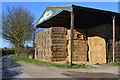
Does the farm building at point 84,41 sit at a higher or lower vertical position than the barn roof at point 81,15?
lower

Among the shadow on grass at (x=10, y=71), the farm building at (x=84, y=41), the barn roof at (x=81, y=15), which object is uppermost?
the barn roof at (x=81, y=15)

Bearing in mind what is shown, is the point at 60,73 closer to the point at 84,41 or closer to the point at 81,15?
the point at 84,41

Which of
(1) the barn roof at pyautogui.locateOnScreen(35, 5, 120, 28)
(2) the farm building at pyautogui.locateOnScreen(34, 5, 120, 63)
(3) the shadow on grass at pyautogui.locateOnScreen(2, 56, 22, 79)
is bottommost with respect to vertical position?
(3) the shadow on grass at pyautogui.locateOnScreen(2, 56, 22, 79)

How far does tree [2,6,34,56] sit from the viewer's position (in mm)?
29609

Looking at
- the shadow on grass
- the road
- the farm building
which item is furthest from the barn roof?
the shadow on grass

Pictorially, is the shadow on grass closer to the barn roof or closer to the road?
the road

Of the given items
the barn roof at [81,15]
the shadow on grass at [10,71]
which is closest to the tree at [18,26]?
Result: the barn roof at [81,15]

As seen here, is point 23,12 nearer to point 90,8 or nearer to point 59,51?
point 59,51

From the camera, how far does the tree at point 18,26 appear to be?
29609 millimetres

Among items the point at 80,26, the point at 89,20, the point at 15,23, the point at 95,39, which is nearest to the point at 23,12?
the point at 15,23

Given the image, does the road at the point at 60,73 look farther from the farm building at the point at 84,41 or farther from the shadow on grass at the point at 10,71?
the farm building at the point at 84,41

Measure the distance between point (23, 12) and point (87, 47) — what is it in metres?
18.5

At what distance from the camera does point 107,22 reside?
16.5 metres

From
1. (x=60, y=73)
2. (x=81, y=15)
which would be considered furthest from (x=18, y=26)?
(x=60, y=73)
